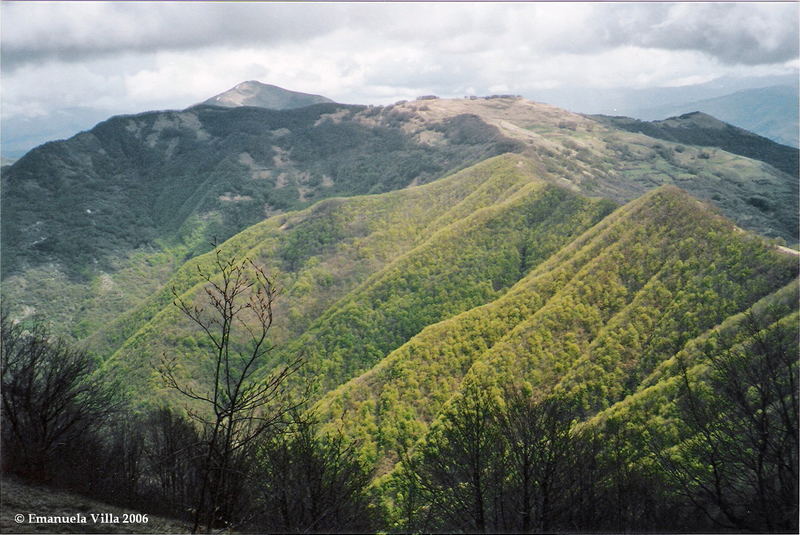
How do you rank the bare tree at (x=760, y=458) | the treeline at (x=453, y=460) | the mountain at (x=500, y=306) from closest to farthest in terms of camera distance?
the treeline at (x=453, y=460)
the bare tree at (x=760, y=458)
the mountain at (x=500, y=306)

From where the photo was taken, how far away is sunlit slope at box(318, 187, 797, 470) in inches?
2395

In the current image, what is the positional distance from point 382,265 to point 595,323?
72.7m

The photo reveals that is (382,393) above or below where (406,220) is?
below

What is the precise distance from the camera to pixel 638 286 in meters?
72.1

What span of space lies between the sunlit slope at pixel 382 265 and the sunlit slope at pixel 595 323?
63.6 feet

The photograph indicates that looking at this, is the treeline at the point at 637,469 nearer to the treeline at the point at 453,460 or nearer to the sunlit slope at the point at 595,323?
the treeline at the point at 453,460

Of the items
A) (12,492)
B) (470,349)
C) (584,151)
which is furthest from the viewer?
(584,151)

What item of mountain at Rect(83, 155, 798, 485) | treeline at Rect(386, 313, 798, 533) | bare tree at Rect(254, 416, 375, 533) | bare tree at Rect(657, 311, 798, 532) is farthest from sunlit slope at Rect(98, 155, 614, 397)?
bare tree at Rect(657, 311, 798, 532)

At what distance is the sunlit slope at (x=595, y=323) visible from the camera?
2395 inches

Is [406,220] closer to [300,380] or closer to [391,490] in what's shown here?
[300,380]

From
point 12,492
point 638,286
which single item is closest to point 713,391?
point 638,286

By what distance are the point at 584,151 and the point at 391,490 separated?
171 metres

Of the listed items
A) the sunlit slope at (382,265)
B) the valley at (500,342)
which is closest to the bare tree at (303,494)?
the valley at (500,342)

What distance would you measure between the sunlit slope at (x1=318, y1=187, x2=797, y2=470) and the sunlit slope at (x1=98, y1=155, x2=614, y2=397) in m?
19.4
